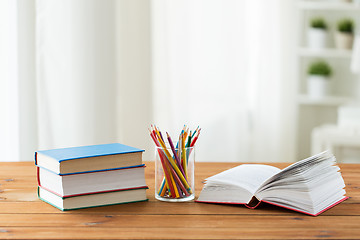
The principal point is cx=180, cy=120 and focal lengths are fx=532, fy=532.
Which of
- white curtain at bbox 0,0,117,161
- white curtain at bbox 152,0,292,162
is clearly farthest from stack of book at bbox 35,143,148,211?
white curtain at bbox 152,0,292,162

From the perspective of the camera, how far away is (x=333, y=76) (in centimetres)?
430

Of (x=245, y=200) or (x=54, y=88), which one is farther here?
(x=54, y=88)

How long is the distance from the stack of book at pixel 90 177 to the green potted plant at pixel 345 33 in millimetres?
3272

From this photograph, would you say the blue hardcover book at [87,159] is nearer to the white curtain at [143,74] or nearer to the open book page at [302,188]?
the open book page at [302,188]

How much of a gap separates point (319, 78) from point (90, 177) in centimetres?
329

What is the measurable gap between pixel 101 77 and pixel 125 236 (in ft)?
4.29

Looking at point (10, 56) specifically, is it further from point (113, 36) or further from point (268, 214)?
point (268, 214)

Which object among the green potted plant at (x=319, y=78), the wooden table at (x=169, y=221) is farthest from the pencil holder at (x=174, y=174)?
the green potted plant at (x=319, y=78)

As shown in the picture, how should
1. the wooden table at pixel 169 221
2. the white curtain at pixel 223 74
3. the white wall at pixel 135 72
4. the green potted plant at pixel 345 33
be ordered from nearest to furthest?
1. the wooden table at pixel 169 221
2. the white wall at pixel 135 72
3. the white curtain at pixel 223 74
4. the green potted plant at pixel 345 33

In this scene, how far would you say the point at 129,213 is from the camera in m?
1.09

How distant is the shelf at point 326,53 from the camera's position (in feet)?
13.4

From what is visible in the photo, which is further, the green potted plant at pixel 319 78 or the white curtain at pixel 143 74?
the green potted plant at pixel 319 78

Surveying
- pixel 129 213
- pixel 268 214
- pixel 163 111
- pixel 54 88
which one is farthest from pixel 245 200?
pixel 163 111

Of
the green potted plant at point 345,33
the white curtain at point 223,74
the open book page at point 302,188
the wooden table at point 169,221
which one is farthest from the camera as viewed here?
the green potted plant at point 345,33
